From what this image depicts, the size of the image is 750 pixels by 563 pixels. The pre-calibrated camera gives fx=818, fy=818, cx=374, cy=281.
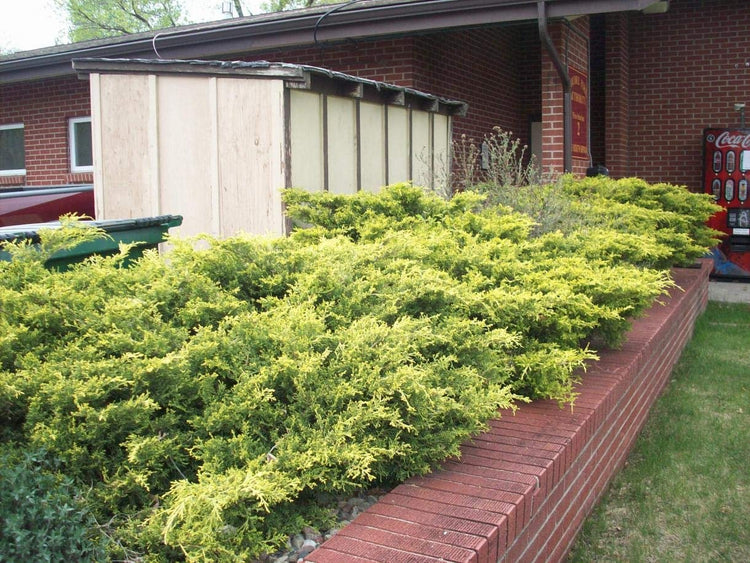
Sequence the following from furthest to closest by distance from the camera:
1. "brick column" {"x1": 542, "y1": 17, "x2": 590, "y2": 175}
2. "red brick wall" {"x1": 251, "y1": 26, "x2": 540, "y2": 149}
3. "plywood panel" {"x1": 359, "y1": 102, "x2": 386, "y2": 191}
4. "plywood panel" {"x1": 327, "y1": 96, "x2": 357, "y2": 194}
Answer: "brick column" {"x1": 542, "y1": 17, "x2": 590, "y2": 175}
"red brick wall" {"x1": 251, "y1": 26, "x2": 540, "y2": 149}
"plywood panel" {"x1": 359, "y1": 102, "x2": 386, "y2": 191}
"plywood panel" {"x1": 327, "y1": 96, "x2": 357, "y2": 194}

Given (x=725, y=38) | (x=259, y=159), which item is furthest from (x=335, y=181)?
(x=725, y=38)

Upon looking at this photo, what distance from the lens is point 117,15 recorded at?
Result: 114 ft

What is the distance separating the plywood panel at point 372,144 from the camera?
269 inches

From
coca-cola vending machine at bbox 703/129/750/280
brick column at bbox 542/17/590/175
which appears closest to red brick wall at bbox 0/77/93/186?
brick column at bbox 542/17/590/175

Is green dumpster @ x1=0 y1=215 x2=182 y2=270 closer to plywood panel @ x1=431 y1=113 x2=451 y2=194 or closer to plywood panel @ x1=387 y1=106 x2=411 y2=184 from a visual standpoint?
plywood panel @ x1=387 y1=106 x2=411 y2=184

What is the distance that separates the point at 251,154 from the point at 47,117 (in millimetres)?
8947

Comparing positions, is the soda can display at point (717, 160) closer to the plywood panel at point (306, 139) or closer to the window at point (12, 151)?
the plywood panel at point (306, 139)

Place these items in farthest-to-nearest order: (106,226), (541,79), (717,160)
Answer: (717,160)
(541,79)
(106,226)

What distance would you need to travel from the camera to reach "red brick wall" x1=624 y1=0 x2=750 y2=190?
1312 cm

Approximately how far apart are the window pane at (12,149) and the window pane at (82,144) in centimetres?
142

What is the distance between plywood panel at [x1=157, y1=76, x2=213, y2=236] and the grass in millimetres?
3360

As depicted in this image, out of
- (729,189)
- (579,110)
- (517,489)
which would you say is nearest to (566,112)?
(579,110)

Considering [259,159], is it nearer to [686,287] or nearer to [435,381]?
[435,381]

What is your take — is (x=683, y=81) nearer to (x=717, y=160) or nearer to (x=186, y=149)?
(x=717, y=160)
